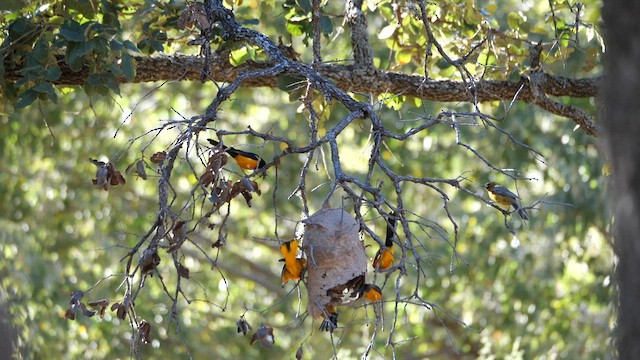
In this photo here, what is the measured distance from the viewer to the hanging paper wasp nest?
2561 millimetres

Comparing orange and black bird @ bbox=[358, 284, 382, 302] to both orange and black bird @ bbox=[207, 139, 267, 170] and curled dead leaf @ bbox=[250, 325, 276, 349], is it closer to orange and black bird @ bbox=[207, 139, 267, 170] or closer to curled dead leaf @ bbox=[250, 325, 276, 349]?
curled dead leaf @ bbox=[250, 325, 276, 349]

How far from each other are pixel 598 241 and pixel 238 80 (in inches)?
202

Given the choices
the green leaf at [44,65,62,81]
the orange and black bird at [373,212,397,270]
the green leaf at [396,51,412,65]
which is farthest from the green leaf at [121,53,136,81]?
the green leaf at [396,51,412,65]

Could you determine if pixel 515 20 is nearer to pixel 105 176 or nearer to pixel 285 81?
pixel 285 81

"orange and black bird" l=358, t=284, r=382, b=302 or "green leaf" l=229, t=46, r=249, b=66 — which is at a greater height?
"orange and black bird" l=358, t=284, r=382, b=302

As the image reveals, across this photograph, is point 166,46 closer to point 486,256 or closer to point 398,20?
point 398,20

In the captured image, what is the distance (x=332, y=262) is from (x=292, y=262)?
11 cm

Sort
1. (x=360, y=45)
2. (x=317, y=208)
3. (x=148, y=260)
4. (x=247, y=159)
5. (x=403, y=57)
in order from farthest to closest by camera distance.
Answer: (x=317, y=208), (x=403, y=57), (x=360, y=45), (x=247, y=159), (x=148, y=260)

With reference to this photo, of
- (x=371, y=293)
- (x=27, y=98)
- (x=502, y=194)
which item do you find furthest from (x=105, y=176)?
(x=502, y=194)

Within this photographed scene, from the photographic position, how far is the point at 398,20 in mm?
3805

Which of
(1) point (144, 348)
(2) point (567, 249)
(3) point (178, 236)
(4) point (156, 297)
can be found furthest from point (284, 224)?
(3) point (178, 236)

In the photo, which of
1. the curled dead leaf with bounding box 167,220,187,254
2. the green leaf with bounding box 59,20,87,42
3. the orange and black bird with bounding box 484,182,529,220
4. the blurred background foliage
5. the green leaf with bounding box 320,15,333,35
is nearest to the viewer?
the curled dead leaf with bounding box 167,220,187,254

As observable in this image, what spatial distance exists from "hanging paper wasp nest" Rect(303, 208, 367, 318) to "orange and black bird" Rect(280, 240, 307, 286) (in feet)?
0.10

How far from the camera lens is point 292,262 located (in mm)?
2553
